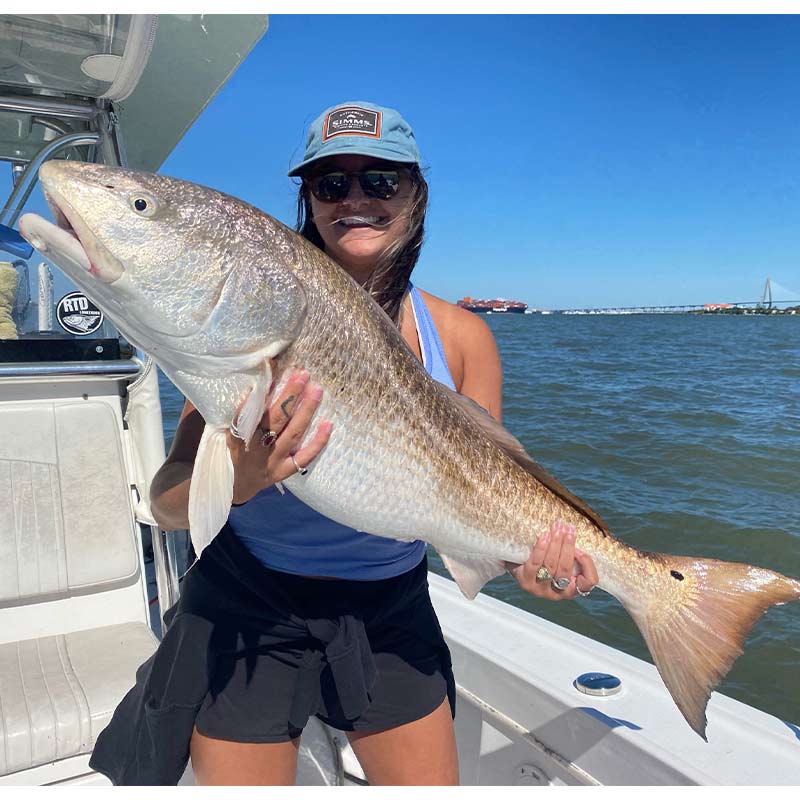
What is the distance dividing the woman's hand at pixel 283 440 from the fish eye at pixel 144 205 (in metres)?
0.55

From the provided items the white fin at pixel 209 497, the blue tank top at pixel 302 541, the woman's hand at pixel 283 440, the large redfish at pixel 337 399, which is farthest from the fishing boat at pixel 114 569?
the woman's hand at pixel 283 440

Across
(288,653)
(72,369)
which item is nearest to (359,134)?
(288,653)

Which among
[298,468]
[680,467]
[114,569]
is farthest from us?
[680,467]

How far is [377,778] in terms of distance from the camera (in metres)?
2.34

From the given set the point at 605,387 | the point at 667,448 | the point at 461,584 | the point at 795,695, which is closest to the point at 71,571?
the point at 461,584

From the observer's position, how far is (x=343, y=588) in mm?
2225

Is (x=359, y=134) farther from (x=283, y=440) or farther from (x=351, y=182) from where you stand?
(x=283, y=440)

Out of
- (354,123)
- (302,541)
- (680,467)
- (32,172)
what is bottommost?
(680,467)

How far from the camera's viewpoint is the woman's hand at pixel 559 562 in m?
2.20

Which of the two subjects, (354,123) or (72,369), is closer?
(354,123)

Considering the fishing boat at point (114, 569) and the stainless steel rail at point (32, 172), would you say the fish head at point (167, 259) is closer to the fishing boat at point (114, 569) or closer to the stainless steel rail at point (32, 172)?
the fishing boat at point (114, 569)

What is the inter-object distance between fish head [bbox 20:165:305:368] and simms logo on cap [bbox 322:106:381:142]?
0.53 meters

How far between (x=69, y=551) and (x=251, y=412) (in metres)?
2.28

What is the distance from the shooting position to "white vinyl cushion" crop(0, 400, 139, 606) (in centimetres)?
330
